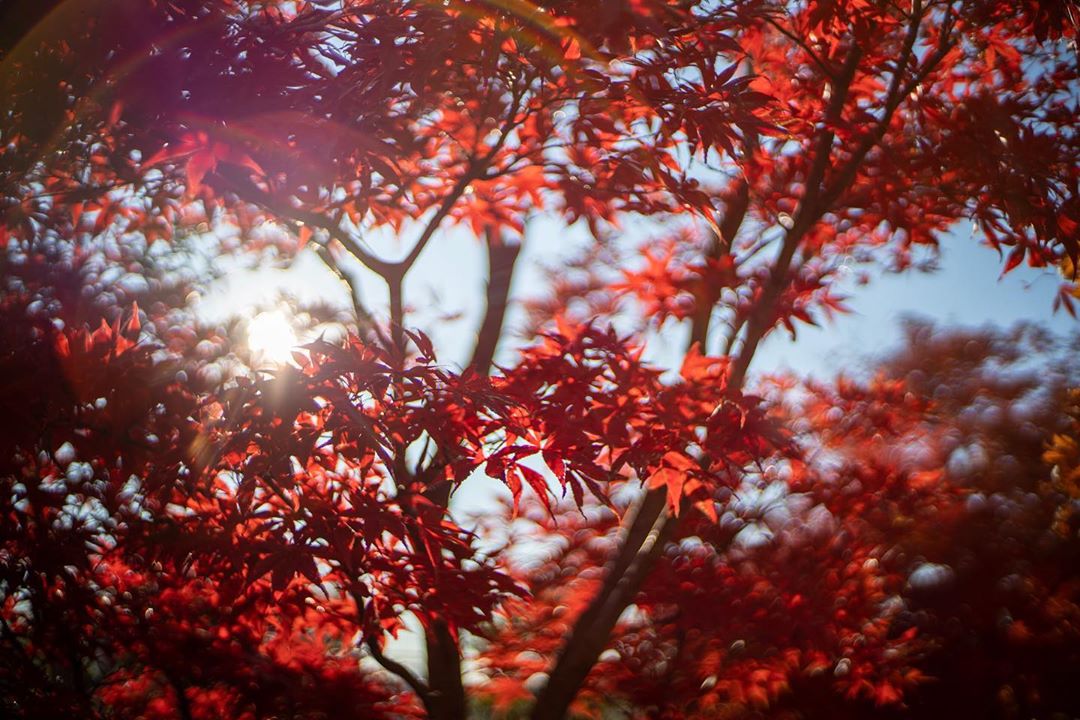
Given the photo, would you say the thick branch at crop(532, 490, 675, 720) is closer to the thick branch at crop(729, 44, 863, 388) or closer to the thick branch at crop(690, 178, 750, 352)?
the thick branch at crop(729, 44, 863, 388)

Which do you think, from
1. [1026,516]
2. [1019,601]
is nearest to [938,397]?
[1026,516]

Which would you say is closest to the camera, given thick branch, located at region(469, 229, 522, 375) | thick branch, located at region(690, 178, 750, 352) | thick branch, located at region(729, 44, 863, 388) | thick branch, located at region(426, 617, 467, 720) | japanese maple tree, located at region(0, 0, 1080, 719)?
japanese maple tree, located at region(0, 0, 1080, 719)

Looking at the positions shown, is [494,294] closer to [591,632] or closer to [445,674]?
[591,632]

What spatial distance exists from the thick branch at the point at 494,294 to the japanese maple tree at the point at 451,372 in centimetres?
3

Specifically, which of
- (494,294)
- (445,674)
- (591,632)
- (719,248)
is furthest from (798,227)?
(445,674)

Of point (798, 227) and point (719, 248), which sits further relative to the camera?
point (719, 248)

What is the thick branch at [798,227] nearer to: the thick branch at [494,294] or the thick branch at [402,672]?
the thick branch at [494,294]

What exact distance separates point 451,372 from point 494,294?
5.85ft

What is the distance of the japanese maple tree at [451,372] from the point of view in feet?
9.07

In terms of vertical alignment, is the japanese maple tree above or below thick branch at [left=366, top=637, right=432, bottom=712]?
above

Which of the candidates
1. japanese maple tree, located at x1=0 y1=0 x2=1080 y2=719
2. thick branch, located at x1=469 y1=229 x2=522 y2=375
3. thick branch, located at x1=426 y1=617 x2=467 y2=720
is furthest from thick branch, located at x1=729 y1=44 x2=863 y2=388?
thick branch, located at x1=426 y1=617 x2=467 y2=720

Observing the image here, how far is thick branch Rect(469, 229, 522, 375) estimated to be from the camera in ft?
14.8

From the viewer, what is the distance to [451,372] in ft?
9.39

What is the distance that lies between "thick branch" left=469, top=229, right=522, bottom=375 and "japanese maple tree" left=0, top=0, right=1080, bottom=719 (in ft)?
0.09
